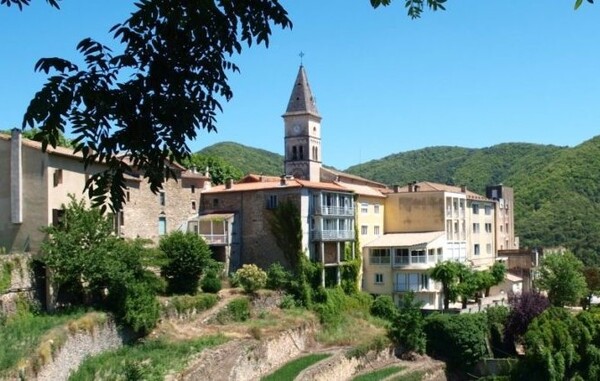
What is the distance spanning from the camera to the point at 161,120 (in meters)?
6.09

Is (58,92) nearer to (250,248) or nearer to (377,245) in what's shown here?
(250,248)

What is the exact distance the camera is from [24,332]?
28594 millimetres

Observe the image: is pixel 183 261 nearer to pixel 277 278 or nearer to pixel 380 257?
pixel 277 278

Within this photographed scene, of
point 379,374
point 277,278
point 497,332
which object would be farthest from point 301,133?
point 379,374

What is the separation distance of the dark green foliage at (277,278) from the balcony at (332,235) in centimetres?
398

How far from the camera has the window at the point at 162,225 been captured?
148 ft

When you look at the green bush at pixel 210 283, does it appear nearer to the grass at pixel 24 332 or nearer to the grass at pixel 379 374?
the grass at pixel 379 374

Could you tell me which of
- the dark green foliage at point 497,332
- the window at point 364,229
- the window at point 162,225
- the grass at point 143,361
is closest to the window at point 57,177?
the grass at point 143,361

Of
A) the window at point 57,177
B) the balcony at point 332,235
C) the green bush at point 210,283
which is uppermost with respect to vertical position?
the window at point 57,177

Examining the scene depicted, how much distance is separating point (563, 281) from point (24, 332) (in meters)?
39.9

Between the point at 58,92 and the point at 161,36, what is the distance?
101cm

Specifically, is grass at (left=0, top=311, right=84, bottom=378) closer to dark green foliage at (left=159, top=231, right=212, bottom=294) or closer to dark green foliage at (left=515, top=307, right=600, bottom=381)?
dark green foliage at (left=159, top=231, right=212, bottom=294)

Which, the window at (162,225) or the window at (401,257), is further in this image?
the window at (401,257)

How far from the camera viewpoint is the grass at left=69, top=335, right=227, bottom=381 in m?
28.2
